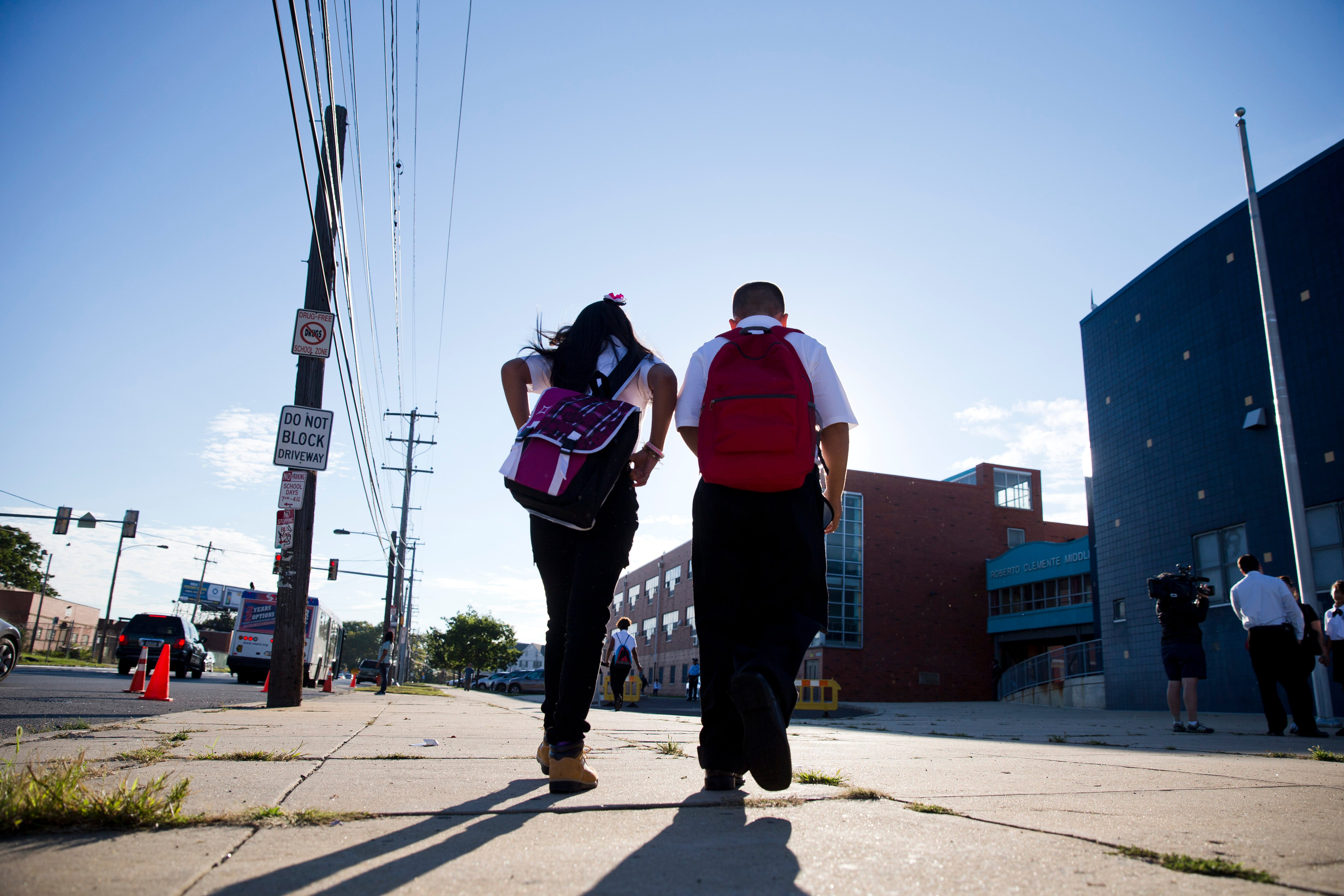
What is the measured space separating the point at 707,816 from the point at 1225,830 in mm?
1231

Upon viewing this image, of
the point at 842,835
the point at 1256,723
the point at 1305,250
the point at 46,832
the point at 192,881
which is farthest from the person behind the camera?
the point at 1305,250

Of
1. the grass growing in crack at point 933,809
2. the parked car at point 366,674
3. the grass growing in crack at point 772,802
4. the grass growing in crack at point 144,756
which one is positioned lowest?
the parked car at point 366,674

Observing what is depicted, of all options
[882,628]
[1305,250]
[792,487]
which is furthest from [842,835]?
[882,628]

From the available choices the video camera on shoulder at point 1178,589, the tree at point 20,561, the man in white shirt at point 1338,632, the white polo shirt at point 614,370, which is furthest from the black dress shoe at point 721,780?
the tree at point 20,561

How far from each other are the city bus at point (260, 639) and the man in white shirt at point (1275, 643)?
21.3 metres

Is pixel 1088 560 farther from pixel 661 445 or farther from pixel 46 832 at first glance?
pixel 46 832

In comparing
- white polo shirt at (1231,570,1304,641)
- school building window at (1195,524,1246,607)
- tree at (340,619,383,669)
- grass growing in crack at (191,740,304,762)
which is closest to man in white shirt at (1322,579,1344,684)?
white polo shirt at (1231,570,1304,641)

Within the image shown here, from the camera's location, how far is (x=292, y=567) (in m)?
8.69

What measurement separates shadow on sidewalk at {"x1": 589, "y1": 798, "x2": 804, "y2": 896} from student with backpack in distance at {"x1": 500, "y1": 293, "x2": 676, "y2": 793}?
77 cm

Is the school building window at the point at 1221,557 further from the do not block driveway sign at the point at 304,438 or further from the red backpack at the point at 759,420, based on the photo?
the red backpack at the point at 759,420

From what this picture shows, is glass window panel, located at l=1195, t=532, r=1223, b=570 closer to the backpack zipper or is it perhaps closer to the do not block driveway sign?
the do not block driveway sign

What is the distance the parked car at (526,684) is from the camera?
52.7 meters

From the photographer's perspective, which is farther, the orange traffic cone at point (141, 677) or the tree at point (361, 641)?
the tree at point (361, 641)

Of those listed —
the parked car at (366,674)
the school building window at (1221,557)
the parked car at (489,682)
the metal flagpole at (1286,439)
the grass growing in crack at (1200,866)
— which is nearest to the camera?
the grass growing in crack at (1200,866)
